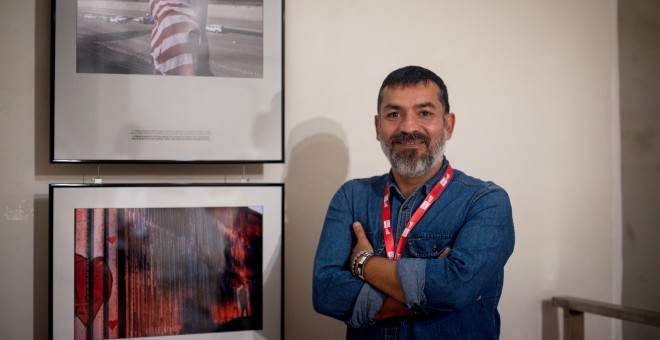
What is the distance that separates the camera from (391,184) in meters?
1.54

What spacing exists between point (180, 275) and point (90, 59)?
81cm

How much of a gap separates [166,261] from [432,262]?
0.97 metres

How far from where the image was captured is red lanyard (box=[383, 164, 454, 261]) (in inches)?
56.7

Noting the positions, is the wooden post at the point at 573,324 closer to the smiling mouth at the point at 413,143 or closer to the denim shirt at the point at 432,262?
the denim shirt at the point at 432,262

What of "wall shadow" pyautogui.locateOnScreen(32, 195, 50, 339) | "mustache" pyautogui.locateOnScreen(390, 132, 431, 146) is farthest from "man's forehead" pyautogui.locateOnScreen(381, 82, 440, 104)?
"wall shadow" pyautogui.locateOnScreen(32, 195, 50, 339)

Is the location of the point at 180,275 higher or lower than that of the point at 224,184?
lower

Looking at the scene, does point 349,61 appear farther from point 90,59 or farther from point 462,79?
point 90,59

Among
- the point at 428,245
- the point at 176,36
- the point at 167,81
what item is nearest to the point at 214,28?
the point at 176,36

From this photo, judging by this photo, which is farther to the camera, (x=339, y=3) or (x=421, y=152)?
(x=339, y=3)

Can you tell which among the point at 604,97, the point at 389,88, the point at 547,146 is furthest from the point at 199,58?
the point at 604,97

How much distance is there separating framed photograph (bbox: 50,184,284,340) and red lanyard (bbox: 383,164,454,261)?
49 centimetres

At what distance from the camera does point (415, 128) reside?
1451 millimetres

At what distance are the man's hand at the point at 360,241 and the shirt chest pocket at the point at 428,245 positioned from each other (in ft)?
0.37

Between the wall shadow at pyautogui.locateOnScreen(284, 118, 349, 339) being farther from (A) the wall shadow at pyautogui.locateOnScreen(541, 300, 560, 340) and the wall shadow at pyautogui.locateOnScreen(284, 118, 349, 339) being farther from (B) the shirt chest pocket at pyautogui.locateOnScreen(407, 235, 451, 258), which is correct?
(A) the wall shadow at pyautogui.locateOnScreen(541, 300, 560, 340)
